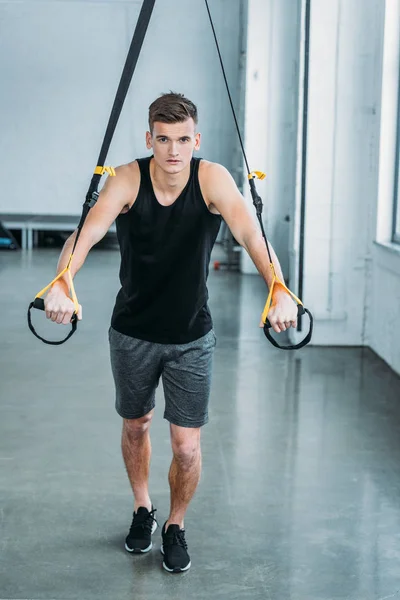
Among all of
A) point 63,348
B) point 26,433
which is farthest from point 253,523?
point 63,348

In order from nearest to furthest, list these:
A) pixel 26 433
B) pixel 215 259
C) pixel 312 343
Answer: pixel 26 433 → pixel 312 343 → pixel 215 259

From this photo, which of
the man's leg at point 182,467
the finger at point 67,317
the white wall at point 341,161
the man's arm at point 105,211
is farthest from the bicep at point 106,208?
the white wall at point 341,161

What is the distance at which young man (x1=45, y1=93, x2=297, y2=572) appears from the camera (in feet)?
8.93

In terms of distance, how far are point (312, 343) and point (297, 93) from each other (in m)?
1.84

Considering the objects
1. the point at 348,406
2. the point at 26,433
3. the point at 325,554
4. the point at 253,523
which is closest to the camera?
the point at 325,554

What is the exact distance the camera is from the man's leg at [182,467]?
2980mm

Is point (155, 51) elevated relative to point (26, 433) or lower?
elevated

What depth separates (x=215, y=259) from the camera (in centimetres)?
1177

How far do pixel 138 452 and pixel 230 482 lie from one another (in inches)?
34.2

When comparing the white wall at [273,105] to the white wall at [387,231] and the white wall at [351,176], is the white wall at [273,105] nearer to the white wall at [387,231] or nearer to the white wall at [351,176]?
the white wall at [351,176]

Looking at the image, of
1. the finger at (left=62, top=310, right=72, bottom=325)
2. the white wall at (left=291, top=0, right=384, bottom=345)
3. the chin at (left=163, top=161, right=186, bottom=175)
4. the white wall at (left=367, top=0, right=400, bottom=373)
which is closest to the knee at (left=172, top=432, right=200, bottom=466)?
the finger at (left=62, top=310, right=72, bottom=325)

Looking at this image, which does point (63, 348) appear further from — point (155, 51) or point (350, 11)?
point (155, 51)

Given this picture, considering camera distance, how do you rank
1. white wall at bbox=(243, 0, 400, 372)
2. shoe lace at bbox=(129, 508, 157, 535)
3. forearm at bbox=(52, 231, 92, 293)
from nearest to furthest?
forearm at bbox=(52, 231, 92, 293) → shoe lace at bbox=(129, 508, 157, 535) → white wall at bbox=(243, 0, 400, 372)

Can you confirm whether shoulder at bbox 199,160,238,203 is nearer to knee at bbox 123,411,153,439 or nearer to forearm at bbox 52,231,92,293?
forearm at bbox 52,231,92,293
